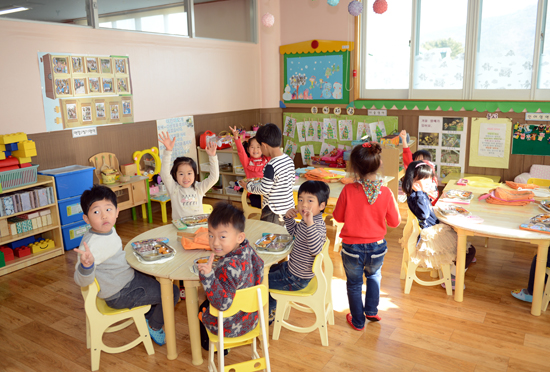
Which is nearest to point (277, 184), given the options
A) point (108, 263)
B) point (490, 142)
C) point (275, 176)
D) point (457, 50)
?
point (275, 176)

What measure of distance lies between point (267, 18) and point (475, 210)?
144 inches

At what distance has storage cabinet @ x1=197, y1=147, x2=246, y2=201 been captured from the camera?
20.4 ft

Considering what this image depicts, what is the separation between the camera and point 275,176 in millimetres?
3443

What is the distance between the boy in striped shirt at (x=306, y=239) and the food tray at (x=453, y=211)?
1.19 metres

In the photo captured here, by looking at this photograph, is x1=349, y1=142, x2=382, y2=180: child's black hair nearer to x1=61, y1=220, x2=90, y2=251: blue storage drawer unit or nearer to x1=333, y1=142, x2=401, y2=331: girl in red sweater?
x1=333, y1=142, x2=401, y2=331: girl in red sweater

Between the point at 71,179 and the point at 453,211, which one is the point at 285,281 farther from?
the point at 71,179

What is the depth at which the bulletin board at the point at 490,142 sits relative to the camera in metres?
5.60

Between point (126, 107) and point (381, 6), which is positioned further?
point (126, 107)

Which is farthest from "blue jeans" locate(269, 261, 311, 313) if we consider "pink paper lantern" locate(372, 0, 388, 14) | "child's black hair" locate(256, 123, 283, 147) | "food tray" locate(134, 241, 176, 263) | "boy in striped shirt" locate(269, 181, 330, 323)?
"pink paper lantern" locate(372, 0, 388, 14)

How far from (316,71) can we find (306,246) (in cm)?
474

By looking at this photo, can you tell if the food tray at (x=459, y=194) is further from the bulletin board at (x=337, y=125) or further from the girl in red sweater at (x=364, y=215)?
the bulletin board at (x=337, y=125)

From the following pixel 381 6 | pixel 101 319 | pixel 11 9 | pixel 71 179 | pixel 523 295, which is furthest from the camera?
pixel 381 6

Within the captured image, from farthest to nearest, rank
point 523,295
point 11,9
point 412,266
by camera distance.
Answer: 1. point 11,9
2. point 412,266
3. point 523,295

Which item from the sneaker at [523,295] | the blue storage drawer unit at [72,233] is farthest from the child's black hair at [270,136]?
the blue storage drawer unit at [72,233]
